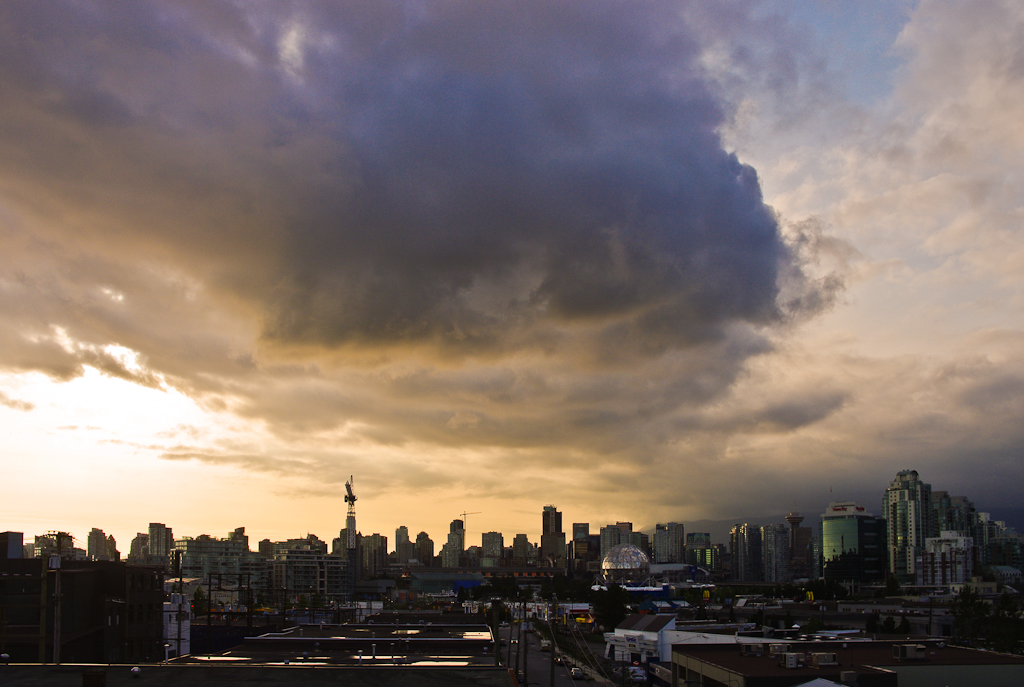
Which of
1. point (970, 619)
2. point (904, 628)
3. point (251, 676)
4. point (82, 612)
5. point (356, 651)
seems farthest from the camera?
point (904, 628)

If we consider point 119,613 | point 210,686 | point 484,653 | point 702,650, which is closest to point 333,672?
point 210,686

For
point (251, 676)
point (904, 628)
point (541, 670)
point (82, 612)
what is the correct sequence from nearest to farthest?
point (251, 676) < point (82, 612) < point (541, 670) < point (904, 628)

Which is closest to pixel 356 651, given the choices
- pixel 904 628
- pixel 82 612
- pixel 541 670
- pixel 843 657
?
pixel 82 612

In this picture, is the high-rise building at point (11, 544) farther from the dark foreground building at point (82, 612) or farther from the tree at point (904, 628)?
the tree at point (904, 628)

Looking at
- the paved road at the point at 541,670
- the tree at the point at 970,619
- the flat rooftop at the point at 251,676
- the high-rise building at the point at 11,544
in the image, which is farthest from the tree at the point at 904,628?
the high-rise building at the point at 11,544

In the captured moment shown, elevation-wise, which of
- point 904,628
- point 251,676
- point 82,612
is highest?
point 251,676

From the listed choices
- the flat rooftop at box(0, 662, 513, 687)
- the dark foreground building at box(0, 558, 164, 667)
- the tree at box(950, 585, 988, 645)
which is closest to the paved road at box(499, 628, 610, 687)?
the flat rooftop at box(0, 662, 513, 687)

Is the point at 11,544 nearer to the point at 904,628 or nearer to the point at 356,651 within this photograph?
the point at 356,651

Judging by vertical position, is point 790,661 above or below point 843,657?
above

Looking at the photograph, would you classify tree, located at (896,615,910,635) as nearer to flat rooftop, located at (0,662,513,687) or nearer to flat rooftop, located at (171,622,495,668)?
flat rooftop, located at (171,622,495,668)

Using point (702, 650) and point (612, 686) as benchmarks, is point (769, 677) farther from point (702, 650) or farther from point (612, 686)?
point (612, 686)

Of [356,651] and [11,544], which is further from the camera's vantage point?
[11,544]
